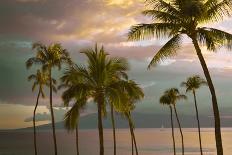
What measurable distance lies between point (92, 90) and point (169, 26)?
7470 mm

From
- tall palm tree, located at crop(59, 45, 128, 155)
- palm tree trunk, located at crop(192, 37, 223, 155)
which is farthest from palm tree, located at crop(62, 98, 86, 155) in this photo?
palm tree trunk, located at crop(192, 37, 223, 155)

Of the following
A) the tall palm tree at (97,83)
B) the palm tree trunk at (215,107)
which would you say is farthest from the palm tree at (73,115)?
the palm tree trunk at (215,107)

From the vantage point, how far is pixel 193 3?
26453 mm

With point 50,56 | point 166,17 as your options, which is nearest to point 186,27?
point 166,17

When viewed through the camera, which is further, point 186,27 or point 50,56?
point 50,56

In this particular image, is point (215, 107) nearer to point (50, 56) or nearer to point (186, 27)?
point (186, 27)

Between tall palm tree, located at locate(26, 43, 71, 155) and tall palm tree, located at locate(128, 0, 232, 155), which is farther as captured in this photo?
tall palm tree, located at locate(26, 43, 71, 155)

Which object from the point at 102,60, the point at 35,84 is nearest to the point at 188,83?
the point at 35,84

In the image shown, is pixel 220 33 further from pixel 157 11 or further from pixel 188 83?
pixel 188 83

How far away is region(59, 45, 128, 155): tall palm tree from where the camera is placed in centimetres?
3056

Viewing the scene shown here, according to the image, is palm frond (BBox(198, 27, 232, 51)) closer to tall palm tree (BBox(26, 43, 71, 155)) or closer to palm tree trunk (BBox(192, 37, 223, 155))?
palm tree trunk (BBox(192, 37, 223, 155))

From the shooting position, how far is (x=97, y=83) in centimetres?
3094

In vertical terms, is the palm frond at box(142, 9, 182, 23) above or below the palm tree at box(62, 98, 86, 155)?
above

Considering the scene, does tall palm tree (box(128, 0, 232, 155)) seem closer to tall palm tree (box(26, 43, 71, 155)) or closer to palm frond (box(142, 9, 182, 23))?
palm frond (box(142, 9, 182, 23))
